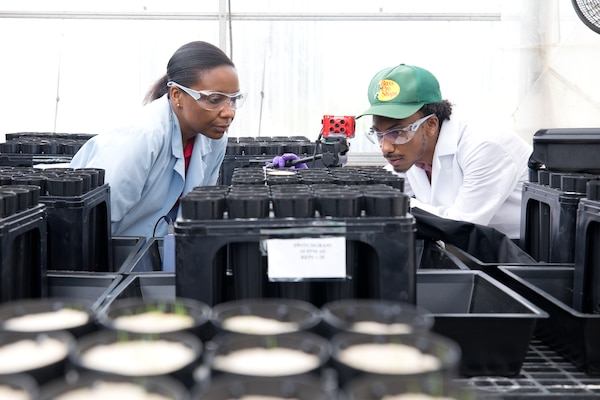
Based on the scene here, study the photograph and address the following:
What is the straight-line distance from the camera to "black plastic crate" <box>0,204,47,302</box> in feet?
3.76

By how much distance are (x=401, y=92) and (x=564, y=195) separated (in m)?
0.98

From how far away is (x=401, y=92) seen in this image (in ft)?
8.02

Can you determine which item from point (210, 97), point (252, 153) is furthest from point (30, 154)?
point (252, 153)

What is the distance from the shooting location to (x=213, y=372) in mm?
663

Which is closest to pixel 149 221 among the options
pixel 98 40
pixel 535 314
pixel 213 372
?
pixel 535 314

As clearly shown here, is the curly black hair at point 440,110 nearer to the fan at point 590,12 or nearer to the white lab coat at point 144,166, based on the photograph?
the fan at point 590,12

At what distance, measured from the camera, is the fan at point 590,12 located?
2668mm

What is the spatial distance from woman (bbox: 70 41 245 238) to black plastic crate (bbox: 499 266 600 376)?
129 cm

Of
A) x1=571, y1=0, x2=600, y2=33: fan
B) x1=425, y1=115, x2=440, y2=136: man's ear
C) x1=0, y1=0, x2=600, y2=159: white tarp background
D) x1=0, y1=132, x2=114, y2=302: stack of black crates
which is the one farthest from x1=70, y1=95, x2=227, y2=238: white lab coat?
x1=0, y1=0, x2=600, y2=159: white tarp background

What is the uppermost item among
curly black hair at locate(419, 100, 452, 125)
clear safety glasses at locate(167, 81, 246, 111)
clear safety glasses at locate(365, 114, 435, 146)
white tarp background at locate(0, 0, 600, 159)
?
white tarp background at locate(0, 0, 600, 159)

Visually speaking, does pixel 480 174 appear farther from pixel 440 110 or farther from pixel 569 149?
pixel 569 149

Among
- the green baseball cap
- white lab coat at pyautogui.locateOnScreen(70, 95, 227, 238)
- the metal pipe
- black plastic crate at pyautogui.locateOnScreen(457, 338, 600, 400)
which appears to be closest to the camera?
black plastic crate at pyautogui.locateOnScreen(457, 338, 600, 400)

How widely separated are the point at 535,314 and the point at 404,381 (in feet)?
1.80

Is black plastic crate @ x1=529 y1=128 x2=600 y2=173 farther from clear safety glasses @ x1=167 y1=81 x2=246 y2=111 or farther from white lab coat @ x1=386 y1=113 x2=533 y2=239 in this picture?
clear safety glasses @ x1=167 y1=81 x2=246 y2=111
